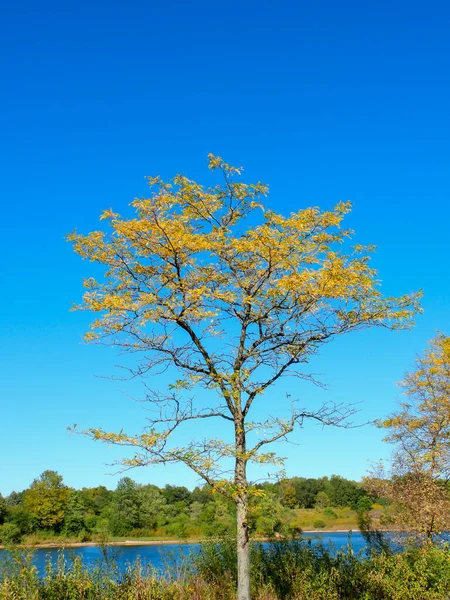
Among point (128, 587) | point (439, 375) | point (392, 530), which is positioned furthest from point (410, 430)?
point (128, 587)

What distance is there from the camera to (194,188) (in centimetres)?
845

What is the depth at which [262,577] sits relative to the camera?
357 inches

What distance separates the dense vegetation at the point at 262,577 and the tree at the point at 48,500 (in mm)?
47140

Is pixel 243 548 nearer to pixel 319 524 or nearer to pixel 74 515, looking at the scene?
pixel 319 524

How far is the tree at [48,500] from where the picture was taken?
51.9 meters

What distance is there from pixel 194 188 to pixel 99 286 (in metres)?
2.20

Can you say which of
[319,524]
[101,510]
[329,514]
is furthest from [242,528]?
[101,510]

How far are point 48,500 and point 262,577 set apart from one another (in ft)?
165

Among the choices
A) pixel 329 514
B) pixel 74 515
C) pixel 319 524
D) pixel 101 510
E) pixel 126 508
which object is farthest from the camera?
pixel 101 510

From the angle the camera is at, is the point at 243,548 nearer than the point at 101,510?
Yes

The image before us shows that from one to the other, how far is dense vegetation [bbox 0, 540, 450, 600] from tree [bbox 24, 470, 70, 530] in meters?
47.1

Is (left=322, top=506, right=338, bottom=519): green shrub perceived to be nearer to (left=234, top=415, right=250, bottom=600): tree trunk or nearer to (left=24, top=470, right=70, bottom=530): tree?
(left=24, top=470, right=70, bottom=530): tree

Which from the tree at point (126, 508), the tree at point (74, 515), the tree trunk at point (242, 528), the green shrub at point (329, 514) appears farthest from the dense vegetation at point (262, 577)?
the green shrub at point (329, 514)

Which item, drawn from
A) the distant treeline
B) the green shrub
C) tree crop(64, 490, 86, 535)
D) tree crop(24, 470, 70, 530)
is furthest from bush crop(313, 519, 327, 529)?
tree crop(24, 470, 70, 530)
